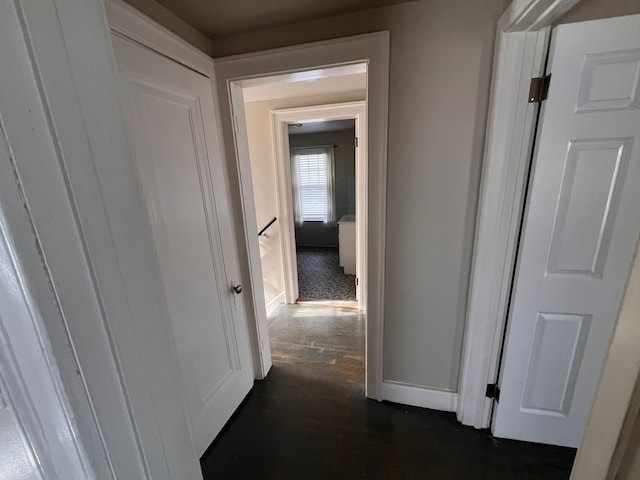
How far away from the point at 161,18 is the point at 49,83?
1157 millimetres

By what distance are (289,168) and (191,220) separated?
166 centimetres

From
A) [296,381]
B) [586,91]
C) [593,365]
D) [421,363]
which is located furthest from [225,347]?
[586,91]

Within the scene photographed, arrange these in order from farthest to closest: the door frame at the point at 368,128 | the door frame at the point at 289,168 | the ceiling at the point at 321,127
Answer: the ceiling at the point at 321,127, the door frame at the point at 289,168, the door frame at the point at 368,128

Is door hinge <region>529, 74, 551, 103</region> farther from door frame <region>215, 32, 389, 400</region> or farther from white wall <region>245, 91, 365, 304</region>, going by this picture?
white wall <region>245, 91, 365, 304</region>

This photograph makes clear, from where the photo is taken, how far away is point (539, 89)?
3.61 feet

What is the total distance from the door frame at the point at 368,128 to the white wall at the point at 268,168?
41.9 inches

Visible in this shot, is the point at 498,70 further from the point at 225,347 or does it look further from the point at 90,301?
the point at 225,347

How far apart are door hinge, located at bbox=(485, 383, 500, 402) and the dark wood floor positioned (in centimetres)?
24

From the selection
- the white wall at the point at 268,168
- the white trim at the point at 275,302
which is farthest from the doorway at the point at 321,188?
the white wall at the point at 268,168

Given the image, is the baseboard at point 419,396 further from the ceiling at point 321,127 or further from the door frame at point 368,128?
the ceiling at point 321,127

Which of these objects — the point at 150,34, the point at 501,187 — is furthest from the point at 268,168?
the point at 501,187

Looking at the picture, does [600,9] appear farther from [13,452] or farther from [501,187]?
[13,452]

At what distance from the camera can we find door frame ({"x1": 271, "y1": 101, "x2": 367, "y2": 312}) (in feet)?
8.22

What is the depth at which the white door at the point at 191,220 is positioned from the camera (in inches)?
41.8
